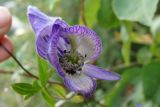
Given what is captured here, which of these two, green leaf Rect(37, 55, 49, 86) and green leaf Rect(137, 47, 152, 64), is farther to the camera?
green leaf Rect(137, 47, 152, 64)

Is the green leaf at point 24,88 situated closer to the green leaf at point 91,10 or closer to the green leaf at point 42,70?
the green leaf at point 42,70

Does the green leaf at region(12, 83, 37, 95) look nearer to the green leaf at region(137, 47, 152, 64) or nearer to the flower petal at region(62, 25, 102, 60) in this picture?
the flower petal at region(62, 25, 102, 60)

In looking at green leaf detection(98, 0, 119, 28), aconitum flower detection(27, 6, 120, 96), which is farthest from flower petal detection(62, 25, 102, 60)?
green leaf detection(98, 0, 119, 28)

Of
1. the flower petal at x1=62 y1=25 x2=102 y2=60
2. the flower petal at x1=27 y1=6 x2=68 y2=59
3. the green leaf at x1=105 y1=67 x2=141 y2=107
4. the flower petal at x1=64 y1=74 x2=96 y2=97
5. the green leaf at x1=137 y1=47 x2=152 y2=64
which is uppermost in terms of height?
the flower petal at x1=27 y1=6 x2=68 y2=59

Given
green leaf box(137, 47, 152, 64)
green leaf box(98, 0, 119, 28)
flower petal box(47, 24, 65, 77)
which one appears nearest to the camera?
flower petal box(47, 24, 65, 77)

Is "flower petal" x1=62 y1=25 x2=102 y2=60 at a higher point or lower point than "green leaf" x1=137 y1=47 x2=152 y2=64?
higher

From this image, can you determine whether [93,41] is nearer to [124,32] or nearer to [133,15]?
[133,15]

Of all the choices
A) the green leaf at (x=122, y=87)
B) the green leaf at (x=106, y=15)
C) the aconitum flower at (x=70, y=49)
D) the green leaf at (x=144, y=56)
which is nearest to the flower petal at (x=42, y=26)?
the aconitum flower at (x=70, y=49)

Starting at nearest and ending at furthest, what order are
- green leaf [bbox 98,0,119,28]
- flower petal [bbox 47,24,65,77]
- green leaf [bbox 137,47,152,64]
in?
flower petal [bbox 47,24,65,77], green leaf [bbox 98,0,119,28], green leaf [bbox 137,47,152,64]
